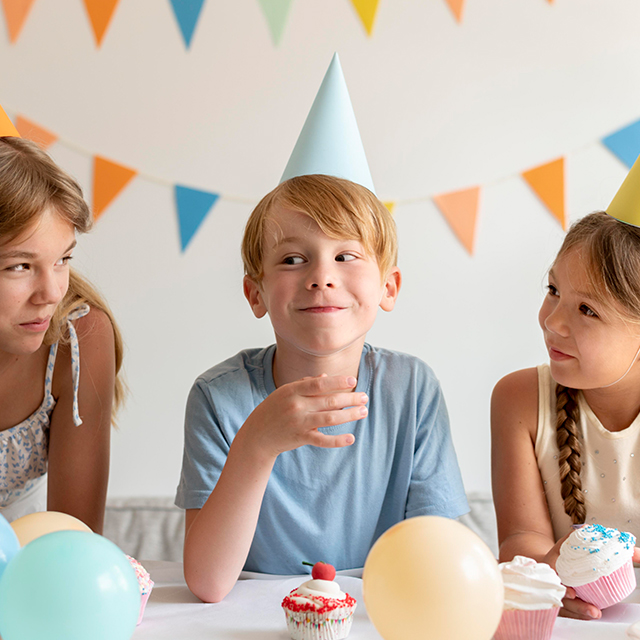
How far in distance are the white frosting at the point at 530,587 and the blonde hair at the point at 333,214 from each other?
486 millimetres

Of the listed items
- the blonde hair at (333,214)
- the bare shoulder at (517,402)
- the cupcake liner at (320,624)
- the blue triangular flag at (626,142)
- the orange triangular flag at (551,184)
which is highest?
the blue triangular flag at (626,142)

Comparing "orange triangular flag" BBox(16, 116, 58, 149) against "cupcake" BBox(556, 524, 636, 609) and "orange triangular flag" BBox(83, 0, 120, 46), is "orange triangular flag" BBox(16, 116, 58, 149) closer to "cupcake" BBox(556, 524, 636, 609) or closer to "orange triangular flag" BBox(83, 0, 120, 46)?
"orange triangular flag" BBox(83, 0, 120, 46)

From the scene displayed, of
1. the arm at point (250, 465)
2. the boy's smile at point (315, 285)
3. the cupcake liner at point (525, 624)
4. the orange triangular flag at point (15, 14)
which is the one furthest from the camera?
the orange triangular flag at point (15, 14)

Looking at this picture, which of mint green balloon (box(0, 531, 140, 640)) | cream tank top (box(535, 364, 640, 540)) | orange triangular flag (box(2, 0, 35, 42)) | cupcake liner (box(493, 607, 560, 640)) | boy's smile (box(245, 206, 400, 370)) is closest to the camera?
mint green balloon (box(0, 531, 140, 640))

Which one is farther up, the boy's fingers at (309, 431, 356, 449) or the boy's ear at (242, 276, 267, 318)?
the boy's ear at (242, 276, 267, 318)

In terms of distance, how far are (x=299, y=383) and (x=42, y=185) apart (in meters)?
0.52

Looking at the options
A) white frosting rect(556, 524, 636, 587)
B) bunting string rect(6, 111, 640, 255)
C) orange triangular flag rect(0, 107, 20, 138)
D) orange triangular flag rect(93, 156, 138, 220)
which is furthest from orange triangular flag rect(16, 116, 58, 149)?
white frosting rect(556, 524, 636, 587)

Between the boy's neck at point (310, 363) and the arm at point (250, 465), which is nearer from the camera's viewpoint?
the arm at point (250, 465)

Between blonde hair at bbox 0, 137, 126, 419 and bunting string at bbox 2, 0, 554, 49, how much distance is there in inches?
35.6

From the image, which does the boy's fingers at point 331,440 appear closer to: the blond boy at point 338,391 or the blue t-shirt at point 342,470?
the blond boy at point 338,391

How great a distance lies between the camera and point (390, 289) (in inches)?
43.6

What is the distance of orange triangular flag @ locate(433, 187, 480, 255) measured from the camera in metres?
1.87

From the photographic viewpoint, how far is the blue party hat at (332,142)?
3.42 ft

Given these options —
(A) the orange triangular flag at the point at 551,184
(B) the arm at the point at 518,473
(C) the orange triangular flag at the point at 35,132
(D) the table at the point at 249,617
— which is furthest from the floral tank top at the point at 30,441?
(A) the orange triangular flag at the point at 551,184
